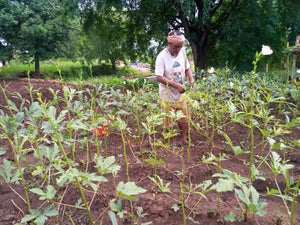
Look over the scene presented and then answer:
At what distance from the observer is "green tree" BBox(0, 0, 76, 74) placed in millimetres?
9789

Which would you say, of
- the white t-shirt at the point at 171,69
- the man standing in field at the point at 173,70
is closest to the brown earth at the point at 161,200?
the man standing in field at the point at 173,70

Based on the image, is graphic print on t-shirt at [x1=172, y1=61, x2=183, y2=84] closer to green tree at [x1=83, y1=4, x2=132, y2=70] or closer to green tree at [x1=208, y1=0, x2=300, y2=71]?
green tree at [x1=208, y1=0, x2=300, y2=71]

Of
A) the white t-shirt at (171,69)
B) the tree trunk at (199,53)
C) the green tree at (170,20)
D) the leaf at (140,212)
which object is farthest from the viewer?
the tree trunk at (199,53)

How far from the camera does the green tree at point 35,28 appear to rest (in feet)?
32.1

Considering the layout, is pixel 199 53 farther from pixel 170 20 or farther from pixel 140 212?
pixel 140 212

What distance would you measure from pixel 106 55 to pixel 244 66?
6.08 meters

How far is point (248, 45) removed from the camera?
380 inches

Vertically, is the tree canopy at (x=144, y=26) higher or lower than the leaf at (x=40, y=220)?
higher

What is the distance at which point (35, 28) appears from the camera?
9.80 metres

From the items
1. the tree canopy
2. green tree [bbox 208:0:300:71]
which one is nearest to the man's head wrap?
the tree canopy

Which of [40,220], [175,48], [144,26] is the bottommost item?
[40,220]

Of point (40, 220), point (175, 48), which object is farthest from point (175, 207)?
point (175, 48)

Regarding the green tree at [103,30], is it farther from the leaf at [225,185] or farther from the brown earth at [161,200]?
the leaf at [225,185]

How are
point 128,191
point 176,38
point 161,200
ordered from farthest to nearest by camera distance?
point 176,38 → point 161,200 → point 128,191
